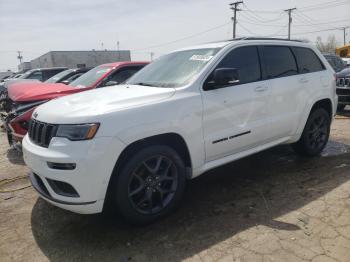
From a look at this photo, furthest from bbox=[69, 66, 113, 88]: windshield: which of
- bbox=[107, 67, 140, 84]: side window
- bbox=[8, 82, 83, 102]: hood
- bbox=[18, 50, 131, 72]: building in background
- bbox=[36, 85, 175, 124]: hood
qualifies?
bbox=[18, 50, 131, 72]: building in background

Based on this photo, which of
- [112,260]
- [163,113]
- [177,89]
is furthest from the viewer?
[177,89]

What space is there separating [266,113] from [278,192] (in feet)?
3.30

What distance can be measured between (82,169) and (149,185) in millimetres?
773

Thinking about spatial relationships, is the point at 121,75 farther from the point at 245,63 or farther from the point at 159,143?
the point at 159,143

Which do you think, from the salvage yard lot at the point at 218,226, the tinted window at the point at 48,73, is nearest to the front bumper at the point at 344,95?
the salvage yard lot at the point at 218,226

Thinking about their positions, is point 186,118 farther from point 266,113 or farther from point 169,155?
point 266,113

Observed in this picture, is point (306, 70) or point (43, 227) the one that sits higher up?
point (306, 70)

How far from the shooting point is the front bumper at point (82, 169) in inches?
114

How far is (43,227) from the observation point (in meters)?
3.57

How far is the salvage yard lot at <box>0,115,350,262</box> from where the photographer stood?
296 cm

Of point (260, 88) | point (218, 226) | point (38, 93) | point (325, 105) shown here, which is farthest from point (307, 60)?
point (38, 93)

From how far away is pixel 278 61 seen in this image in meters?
4.62

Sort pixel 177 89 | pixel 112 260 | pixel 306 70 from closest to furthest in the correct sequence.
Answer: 1. pixel 112 260
2. pixel 177 89
3. pixel 306 70

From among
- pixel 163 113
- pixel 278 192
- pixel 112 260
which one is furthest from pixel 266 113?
pixel 112 260
